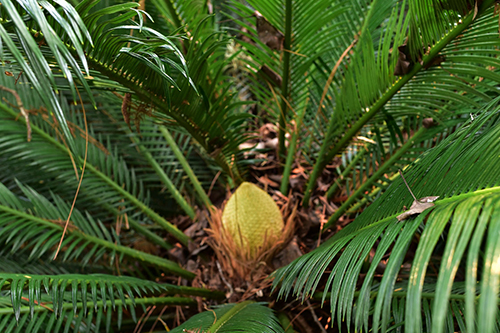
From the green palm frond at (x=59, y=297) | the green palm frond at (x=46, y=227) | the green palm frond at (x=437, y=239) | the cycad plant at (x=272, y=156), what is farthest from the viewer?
the green palm frond at (x=46, y=227)

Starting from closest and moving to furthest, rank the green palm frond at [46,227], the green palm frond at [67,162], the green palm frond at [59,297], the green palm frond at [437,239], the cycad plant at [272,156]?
the green palm frond at [437,239]
the cycad plant at [272,156]
the green palm frond at [59,297]
the green palm frond at [46,227]
the green palm frond at [67,162]

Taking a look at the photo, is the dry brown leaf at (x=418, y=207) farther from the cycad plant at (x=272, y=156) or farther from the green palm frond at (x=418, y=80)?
the green palm frond at (x=418, y=80)

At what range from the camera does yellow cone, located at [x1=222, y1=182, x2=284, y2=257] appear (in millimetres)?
1055

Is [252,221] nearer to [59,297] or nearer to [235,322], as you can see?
[235,322]

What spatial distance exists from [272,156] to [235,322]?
824 millimetres

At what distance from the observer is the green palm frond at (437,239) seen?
0.29 meters

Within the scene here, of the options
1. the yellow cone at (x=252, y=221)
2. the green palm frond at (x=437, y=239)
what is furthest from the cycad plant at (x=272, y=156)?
the yellow cone at (x=252, y=221)

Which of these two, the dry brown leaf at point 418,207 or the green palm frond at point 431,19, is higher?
the green palm frond at point 431,19

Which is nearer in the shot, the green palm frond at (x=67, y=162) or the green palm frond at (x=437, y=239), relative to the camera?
the green palm frond at (x=437, y=239)

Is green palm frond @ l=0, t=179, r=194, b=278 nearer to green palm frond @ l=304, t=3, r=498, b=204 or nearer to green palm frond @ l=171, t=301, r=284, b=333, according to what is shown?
green palm frond @ l=171, t=301, r=284, b=333

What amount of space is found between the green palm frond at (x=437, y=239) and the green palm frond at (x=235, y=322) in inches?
3.4

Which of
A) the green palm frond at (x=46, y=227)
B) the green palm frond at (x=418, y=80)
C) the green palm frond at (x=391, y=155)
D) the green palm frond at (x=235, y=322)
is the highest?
the green palm frond at (x=418, y=80)

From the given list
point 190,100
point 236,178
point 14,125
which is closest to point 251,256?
point 236,178

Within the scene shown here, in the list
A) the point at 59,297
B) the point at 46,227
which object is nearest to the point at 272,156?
the point at 46,227
